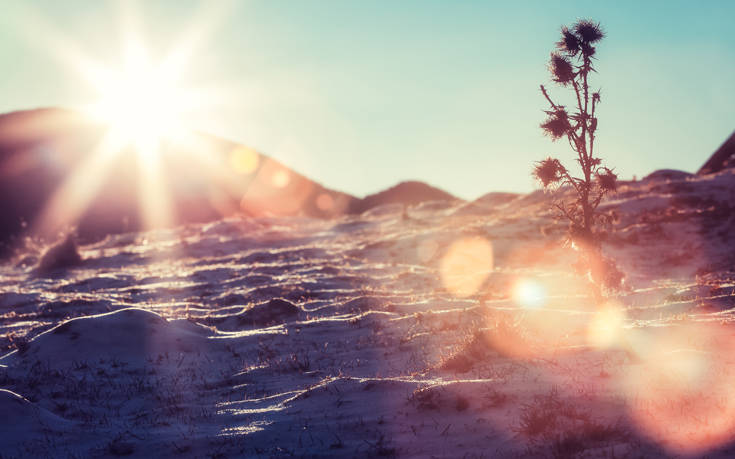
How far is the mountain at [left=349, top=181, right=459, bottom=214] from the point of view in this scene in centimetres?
8100

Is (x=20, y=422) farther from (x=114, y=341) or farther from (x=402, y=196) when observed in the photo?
(x=402, y=196)

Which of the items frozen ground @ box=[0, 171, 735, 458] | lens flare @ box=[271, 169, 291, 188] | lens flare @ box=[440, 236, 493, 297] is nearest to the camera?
frozen ground @ box=[0, 171, 735, 458]

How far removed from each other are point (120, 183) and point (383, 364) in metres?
79.1

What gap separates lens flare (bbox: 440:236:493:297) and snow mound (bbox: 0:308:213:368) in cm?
692

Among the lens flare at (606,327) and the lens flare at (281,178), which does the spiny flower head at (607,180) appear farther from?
the lens flare at (281,178)

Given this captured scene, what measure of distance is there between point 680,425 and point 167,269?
71.6 feet

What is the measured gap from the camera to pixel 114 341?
10180 mm

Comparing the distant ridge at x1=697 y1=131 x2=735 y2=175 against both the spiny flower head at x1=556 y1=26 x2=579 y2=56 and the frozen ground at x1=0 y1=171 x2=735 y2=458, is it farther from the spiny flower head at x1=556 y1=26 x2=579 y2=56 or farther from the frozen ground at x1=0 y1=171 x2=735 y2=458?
the spiny flower head at x1=556 y1=26 x2=579 y2=56

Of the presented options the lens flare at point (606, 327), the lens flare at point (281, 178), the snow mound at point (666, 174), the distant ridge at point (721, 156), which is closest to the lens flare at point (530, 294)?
the lens flare at point (606, 327)

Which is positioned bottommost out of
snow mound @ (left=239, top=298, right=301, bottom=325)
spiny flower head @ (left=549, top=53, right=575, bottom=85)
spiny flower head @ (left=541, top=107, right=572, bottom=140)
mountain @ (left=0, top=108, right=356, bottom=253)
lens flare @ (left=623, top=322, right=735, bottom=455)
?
lens flare @ (left=623, top=322, right=735, bottom=455)

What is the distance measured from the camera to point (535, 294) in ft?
47.3

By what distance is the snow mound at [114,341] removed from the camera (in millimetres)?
9625

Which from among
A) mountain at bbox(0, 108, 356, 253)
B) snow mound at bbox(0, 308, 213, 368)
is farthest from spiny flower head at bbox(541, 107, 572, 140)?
mountain at bbox(0, 108, 356, 253)

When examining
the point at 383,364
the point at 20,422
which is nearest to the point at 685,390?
the point at 383,364
